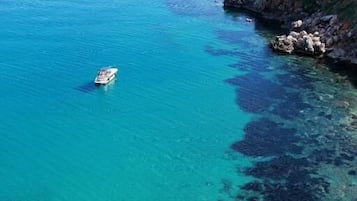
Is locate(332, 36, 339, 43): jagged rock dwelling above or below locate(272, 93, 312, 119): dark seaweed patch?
above

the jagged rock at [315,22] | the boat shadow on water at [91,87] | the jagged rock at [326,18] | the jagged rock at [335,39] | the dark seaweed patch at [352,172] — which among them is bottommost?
the dark seaweed patch at [352,172]

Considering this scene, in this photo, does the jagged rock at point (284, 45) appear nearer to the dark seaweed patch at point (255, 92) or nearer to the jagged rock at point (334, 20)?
the jagged rock at point (334, 20)

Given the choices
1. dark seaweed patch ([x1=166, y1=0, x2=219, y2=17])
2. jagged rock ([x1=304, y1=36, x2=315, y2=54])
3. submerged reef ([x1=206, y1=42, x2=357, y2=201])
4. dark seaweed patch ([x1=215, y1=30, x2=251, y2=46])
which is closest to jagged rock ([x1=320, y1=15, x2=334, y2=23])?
jagged rock ([x1=304, y1=36, x2=315, y2=54])

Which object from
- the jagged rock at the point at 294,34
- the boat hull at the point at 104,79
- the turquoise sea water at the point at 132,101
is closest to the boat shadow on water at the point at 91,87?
the turquoise sea water at the point at 132,101

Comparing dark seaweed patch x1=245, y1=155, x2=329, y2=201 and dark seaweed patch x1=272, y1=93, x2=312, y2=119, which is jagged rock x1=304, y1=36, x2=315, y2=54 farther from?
dark seaweed patch x1=245, y1=155, x2=329, y2=201

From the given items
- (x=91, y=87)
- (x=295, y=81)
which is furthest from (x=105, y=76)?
(x=295, y=81)

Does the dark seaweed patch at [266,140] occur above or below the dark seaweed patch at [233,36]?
below

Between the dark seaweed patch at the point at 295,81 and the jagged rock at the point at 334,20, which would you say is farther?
the jagged rock at the point at 334,20
